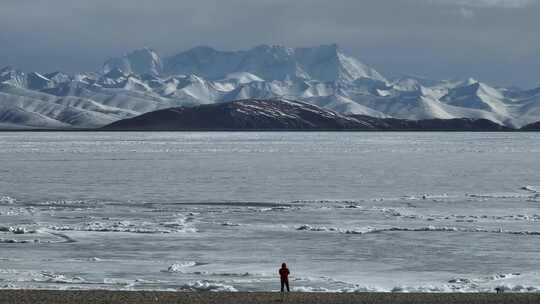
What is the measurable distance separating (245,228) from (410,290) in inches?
488

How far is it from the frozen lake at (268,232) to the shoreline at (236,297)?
1336 mm

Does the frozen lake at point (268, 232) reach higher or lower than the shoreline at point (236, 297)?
Answer: higher

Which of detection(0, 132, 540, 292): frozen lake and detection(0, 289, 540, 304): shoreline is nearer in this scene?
detection(0, 289, 540, 304): shoreline

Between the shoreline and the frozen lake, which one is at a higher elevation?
the frozen lake

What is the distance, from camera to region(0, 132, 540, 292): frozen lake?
980 inches

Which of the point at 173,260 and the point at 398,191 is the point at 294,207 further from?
the point at 173,260

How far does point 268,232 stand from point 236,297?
40.1ft

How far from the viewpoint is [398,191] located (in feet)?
168

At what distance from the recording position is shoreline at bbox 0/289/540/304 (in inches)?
808

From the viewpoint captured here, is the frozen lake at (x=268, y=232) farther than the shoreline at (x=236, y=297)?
Yes

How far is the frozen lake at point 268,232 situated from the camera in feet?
81.7

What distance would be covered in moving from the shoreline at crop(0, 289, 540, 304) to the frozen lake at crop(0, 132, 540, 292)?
1.34 metres

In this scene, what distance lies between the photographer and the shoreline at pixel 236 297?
2052cm

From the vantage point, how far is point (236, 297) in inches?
840
